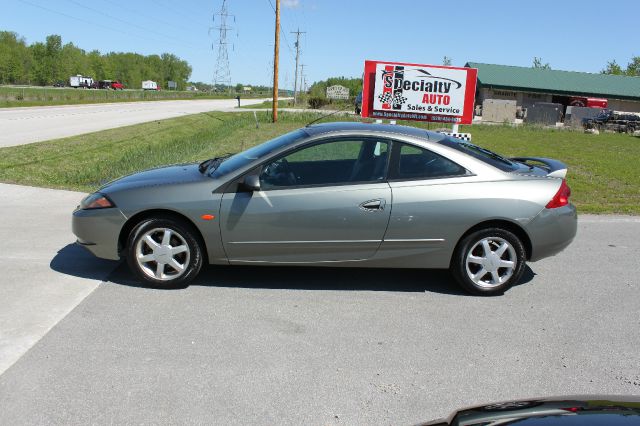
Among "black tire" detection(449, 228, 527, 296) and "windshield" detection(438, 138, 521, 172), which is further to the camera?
"windshield" detection(438, 138, 521, 172)

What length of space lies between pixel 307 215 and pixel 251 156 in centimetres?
91

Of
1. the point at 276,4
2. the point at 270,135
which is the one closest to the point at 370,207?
the point at 270,135

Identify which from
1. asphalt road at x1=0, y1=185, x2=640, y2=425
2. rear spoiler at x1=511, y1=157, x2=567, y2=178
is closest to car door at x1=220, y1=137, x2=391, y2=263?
asphalt road at x1=0, y1=185, x2=640, y2=425

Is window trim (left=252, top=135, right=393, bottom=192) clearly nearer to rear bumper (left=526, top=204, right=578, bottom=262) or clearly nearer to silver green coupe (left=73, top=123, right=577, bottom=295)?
silver green coupe (left=73, top=123, right=577, bottom=295)

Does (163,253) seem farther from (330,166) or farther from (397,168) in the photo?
(397,168)

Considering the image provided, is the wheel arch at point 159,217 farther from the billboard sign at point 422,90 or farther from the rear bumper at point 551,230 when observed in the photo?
the billboard sign at point 422,90

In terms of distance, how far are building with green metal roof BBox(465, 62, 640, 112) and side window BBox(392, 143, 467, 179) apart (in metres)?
50.2

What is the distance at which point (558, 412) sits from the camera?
1.97 metres

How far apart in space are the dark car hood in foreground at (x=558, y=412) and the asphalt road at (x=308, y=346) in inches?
44.0

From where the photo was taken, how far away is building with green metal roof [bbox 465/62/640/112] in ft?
173

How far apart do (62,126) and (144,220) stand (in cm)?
2024

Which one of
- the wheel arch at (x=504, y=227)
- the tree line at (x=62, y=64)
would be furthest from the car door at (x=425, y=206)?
the tree line at (x=62, y=64)

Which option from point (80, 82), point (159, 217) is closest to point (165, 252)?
point (159, 217)

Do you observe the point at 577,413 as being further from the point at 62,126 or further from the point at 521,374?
the point at 62,126
